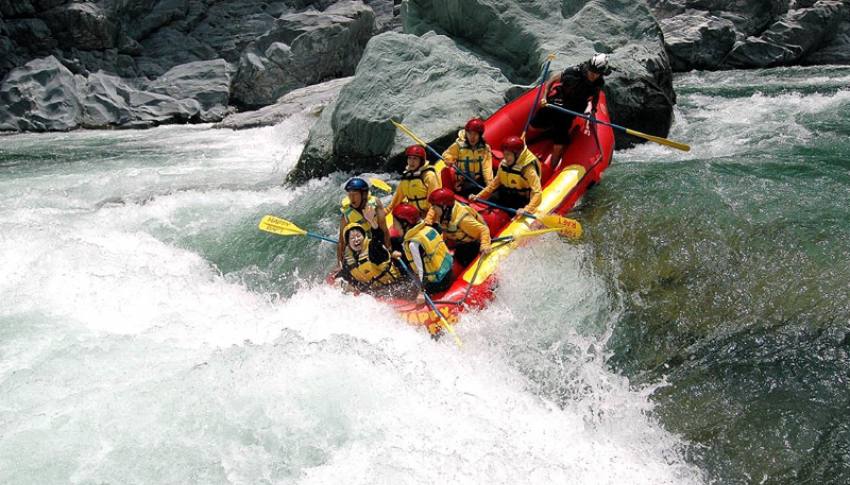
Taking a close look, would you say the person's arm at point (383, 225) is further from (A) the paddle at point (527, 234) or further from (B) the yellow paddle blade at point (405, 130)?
Answer: (B) the yellow paddle blade at point (405, 130)

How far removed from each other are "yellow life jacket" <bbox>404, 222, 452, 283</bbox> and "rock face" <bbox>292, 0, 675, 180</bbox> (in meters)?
3.07

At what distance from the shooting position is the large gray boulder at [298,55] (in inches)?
699

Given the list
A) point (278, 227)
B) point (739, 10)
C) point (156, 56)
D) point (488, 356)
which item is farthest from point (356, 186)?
point (739, 10)

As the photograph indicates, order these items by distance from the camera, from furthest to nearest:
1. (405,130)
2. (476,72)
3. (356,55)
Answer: (356,55), (476,72), (405,130)

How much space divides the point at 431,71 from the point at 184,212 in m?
3.53

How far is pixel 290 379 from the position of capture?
3869 mm

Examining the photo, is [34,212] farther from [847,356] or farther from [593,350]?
[847,356]

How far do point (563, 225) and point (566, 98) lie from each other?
2.01 metres

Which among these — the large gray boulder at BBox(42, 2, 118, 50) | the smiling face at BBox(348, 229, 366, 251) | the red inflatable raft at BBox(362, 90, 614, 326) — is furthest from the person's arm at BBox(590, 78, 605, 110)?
the large gray boulder at BBox(42, 2, 118, 50)

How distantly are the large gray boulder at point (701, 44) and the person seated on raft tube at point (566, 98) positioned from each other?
462 inches

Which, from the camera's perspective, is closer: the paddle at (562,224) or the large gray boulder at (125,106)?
the paddle at (562,224)

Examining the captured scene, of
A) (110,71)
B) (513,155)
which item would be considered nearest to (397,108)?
Answer: (513,155)

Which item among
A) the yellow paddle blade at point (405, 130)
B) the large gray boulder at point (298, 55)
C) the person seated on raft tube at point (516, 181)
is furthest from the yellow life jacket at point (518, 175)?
the large gray boulder at point (298, 55)

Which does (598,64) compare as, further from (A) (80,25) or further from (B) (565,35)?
(A) (80,25)
